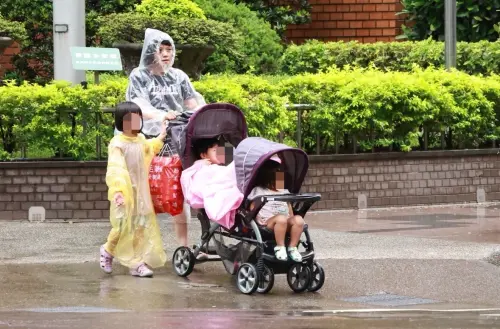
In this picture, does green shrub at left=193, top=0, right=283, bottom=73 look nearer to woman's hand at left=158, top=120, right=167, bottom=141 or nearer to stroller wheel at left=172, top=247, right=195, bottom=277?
woman's hand at left=158, top=120, right=167, bottom=141

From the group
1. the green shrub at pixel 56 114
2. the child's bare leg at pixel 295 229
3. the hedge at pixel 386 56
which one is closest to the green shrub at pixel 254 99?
the green shrub at pixel 56 114

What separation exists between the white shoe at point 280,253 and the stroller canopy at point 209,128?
1.36 m

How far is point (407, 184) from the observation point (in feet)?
56.0

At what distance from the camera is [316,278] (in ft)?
34.7

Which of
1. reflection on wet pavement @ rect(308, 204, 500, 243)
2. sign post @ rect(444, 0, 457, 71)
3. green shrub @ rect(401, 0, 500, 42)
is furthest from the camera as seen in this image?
green shrub @ rect(401, 0, 500, 42)

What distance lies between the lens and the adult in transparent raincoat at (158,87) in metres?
12.1

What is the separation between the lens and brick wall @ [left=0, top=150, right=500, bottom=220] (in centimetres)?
1468

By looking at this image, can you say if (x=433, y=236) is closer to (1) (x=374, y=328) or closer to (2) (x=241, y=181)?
(2) (x=241, y=181)

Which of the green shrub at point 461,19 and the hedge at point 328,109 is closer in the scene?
the hedge at point 328,109

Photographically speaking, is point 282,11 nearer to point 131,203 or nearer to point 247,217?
point 131,203

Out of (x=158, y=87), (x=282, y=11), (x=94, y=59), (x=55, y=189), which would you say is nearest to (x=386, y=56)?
(x=282, y=11)

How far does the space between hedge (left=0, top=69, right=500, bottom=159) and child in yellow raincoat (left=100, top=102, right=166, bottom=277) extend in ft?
10.9

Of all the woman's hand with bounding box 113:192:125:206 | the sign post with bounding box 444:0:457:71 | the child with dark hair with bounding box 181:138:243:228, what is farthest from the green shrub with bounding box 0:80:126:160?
the sign post with bounding box 444:0:457:71

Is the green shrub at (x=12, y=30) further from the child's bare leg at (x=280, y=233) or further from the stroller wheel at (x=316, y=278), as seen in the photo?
the stroller wheel at (x=316, y=278)
